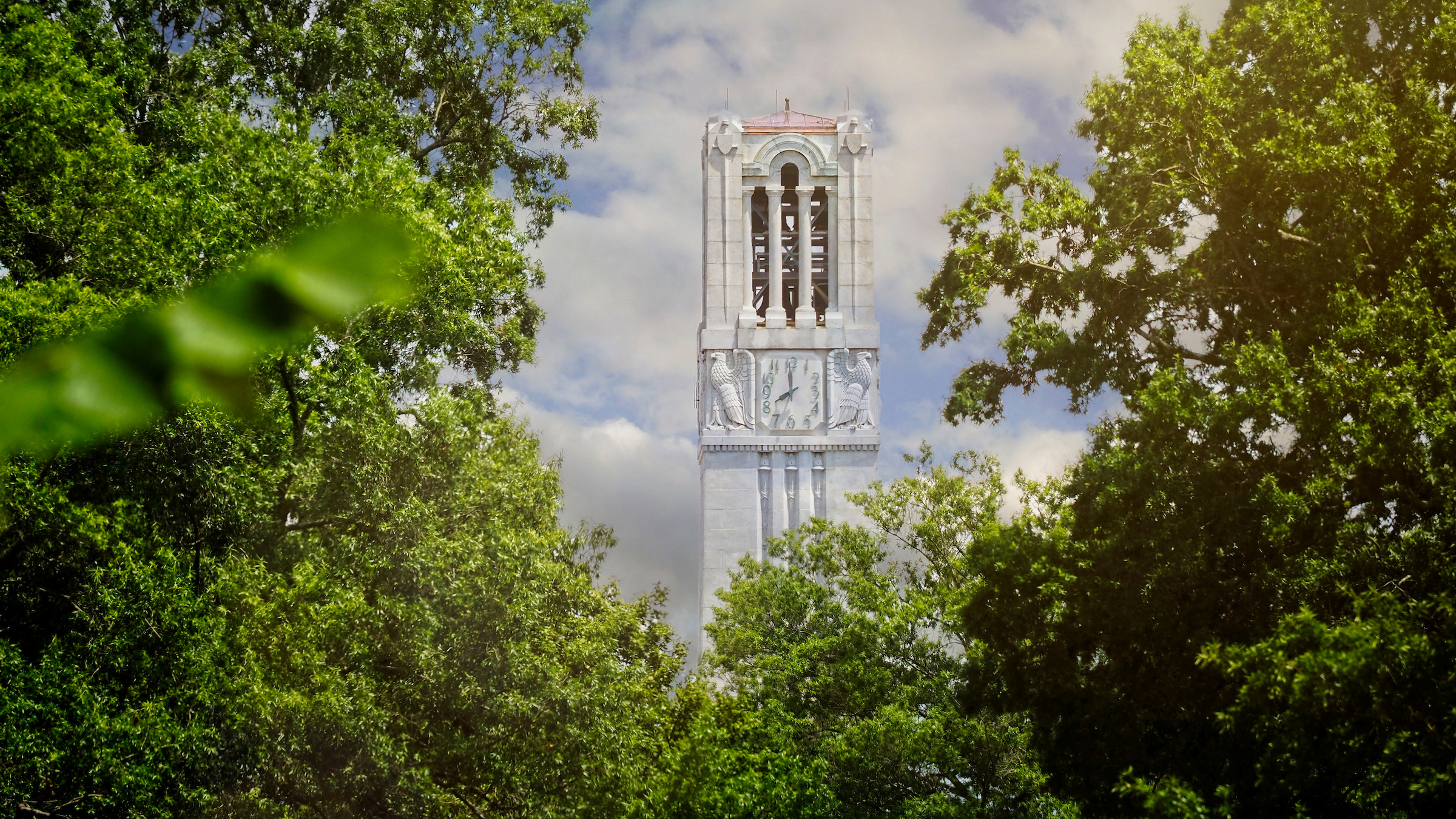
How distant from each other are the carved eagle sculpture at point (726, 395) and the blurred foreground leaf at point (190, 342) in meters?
51.2

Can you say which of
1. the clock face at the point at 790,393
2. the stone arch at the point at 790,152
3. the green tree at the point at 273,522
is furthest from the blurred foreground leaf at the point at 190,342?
the stone arch at the point at 790,152

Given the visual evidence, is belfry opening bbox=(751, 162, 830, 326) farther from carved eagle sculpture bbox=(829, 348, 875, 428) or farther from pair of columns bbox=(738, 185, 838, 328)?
carved eagle sculpture bbox=(829, 348, 875, 428)

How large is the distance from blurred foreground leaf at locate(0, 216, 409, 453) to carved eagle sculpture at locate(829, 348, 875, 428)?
170 feet

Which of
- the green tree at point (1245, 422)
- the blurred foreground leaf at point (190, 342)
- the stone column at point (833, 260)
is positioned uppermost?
the stone column at point (833, 260)

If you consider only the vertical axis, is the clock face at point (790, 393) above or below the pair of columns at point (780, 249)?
below

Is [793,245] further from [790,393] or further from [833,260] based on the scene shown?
[790,393]

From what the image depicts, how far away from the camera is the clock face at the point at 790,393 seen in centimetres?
5269

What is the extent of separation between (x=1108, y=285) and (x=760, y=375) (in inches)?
1464

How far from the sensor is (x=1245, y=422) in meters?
14.0

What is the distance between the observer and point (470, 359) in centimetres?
2455

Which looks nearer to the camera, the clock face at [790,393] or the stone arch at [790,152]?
the clock face at [790,393]

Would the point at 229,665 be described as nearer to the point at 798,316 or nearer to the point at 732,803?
the point at 732,803

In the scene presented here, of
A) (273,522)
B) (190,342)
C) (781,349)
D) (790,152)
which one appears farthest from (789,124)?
(190,342)

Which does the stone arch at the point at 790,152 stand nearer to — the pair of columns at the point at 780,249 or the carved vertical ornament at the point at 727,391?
the pair of columns at the point at 780,249
